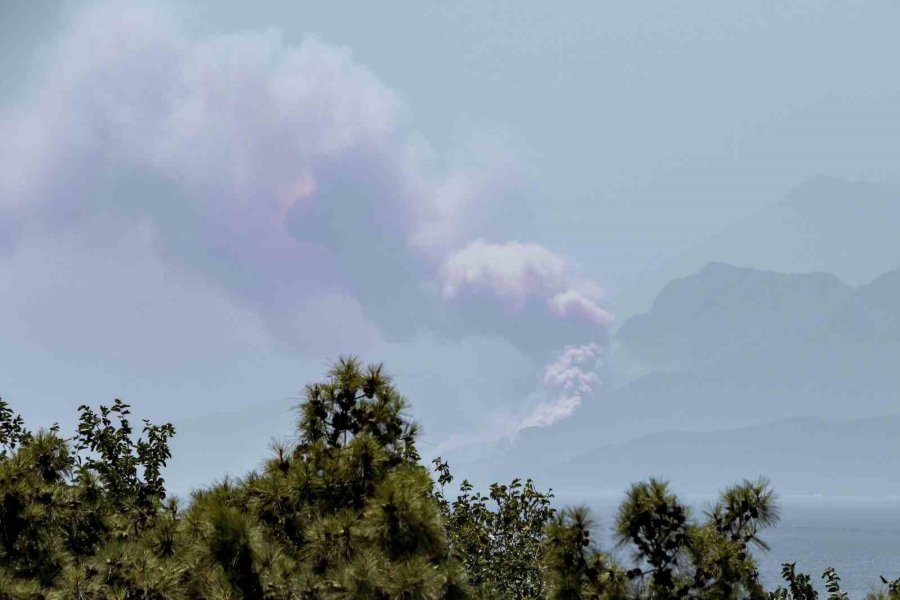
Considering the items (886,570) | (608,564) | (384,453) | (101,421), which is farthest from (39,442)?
(886,570)

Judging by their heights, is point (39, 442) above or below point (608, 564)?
above

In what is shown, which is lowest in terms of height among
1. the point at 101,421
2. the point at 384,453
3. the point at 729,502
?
the point at 729,502

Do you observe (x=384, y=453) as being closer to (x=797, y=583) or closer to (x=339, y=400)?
(x=339, y=400)

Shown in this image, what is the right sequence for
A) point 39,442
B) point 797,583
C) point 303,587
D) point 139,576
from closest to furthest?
1. point 303,587
2. point 139,576
3. point 39,442
4. point 797,583

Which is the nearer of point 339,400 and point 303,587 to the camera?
point 303,587

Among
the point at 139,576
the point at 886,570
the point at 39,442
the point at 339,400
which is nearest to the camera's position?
the point at 139,576

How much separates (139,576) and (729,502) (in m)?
7.61

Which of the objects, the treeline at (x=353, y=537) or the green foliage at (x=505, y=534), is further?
the green foliage at (x=505, y=534)

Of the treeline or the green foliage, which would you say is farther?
the green foliage

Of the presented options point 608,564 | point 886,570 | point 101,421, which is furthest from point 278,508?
point 886,570

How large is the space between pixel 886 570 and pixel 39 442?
170 metres

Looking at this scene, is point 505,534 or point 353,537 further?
point 505,534

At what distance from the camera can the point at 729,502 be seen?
12953 millimetres

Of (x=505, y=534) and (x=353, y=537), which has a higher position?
(x=505, y=534)
